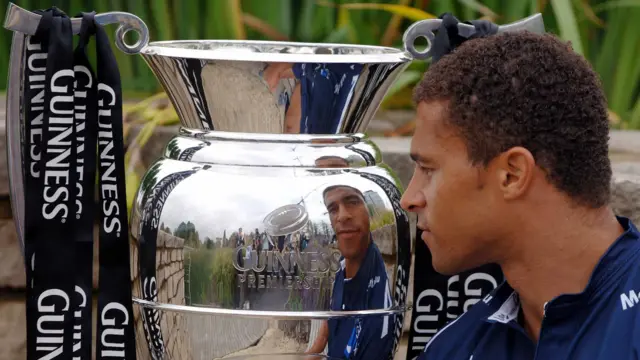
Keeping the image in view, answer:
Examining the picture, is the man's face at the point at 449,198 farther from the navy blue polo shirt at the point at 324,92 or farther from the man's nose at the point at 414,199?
the navy blue polo shirt at the point at 324,92

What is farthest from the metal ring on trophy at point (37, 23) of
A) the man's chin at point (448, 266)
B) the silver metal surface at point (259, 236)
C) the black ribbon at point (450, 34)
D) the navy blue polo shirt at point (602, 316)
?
the navy blue polo shirt at point (602, 316)

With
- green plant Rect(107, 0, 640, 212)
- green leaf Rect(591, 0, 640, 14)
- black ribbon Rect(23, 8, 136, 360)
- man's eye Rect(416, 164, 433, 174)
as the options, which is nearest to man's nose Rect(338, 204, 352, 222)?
man's eye Rect(416, 164, 433, 174)

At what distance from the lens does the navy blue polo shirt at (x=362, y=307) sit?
5.78 ft

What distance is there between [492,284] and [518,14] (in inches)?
43.1

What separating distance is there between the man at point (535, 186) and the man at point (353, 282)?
92mm

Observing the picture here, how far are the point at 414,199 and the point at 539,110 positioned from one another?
24 centimetres

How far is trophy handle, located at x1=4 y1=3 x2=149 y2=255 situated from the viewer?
1.88 m

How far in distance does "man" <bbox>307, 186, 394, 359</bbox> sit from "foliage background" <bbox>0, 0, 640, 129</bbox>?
3.71 ft

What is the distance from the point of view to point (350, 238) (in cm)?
175

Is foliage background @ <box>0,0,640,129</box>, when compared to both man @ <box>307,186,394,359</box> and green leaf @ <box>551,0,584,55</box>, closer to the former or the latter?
green leaf @ <box>551,0,584,55</box>

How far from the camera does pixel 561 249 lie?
162 centimetres

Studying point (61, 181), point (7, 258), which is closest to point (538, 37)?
point (61, 181)

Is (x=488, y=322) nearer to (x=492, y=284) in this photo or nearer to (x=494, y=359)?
(x=494, y=359)

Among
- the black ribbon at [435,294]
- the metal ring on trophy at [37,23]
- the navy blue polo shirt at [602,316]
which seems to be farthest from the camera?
the black ribbon at [435,294]
